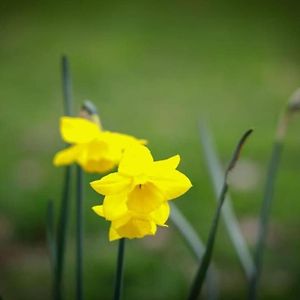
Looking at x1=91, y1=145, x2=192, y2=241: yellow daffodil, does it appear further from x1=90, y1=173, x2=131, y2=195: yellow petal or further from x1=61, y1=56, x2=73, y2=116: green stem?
x1=61, y1=56, x2=73, y2=116: green stem

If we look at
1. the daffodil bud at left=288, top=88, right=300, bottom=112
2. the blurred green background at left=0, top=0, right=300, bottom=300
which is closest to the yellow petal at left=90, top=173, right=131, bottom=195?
the daffodil bud at left=288, top=88, right=300, bottom=112

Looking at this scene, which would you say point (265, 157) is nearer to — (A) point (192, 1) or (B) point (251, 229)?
(B) point (251, 229)

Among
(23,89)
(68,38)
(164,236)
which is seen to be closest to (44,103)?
(23,89)

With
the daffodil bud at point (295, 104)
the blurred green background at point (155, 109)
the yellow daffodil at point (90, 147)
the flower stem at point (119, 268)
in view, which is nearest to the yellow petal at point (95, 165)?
the yellow daffodil at point (90, 147)

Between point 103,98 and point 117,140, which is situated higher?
point 117,140

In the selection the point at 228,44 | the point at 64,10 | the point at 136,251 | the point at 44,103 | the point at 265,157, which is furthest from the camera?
the point at 64,10

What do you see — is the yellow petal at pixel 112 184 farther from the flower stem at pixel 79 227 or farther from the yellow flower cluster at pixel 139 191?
the flower stem at pixel 79 227
